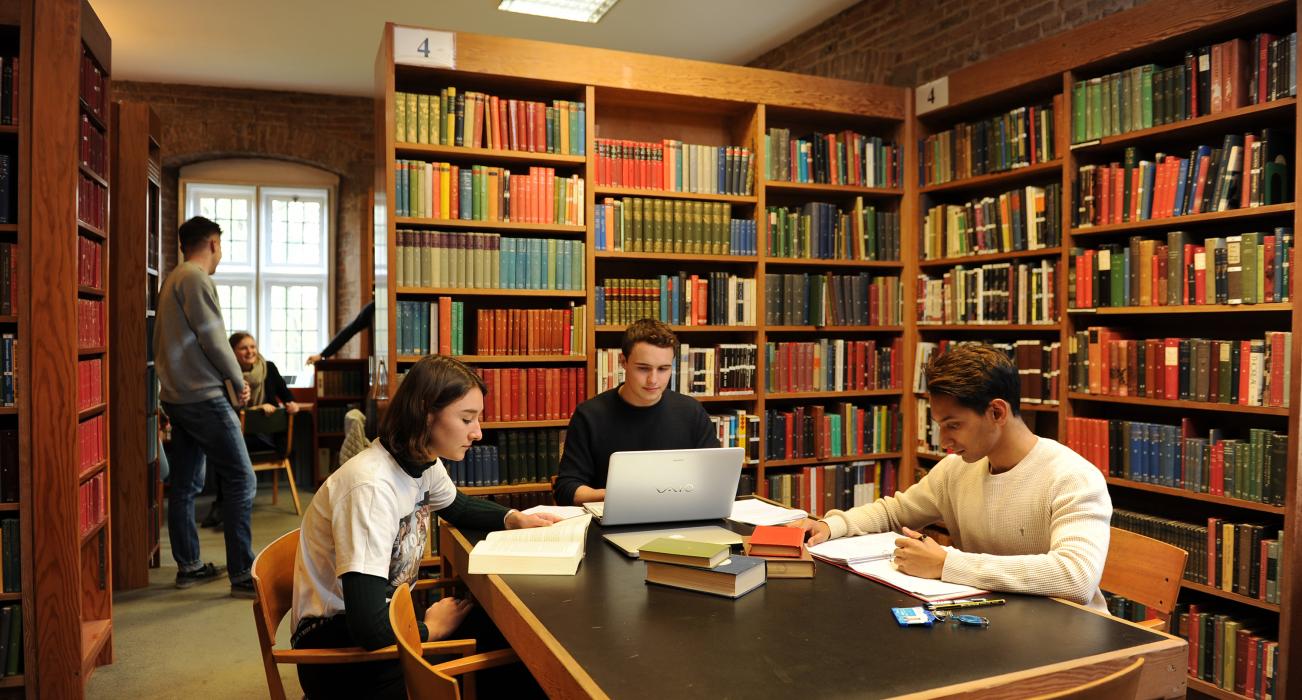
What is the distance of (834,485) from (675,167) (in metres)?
1.81

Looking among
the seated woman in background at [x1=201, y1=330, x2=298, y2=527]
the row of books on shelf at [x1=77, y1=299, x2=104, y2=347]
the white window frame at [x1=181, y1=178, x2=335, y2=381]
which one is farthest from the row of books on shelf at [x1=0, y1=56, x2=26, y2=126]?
the white window frame at [x1=181, y1=178, x2=335, y2=381]

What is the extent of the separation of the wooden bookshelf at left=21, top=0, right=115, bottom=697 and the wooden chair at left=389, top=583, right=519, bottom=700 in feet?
5.89

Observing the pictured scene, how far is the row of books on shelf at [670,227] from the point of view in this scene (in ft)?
13.0

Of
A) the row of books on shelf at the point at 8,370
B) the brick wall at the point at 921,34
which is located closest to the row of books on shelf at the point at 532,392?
the row of books on shelf at the point at 8,370

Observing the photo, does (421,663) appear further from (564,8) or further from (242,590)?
(564,8)

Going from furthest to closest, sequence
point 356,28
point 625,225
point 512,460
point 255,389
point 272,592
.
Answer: point 255,389
point 356,28
point 625,225
point 512,460
point 272,592

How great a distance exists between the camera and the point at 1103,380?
348 cm

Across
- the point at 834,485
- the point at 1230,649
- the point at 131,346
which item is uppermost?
the point at 131,346

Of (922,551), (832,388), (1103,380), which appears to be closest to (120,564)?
(832,388)

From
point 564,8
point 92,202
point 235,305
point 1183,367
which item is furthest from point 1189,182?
point 235,305

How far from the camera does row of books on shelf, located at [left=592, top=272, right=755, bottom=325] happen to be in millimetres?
3994

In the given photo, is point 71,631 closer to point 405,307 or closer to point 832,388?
point 405,307

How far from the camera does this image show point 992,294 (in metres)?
4.00

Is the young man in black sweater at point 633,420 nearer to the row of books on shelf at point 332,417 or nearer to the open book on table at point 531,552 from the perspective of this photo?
the open book on table at point 531,552
